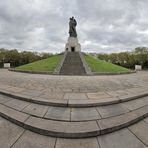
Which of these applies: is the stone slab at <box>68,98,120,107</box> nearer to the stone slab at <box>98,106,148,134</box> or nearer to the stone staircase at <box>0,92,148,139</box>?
the stone staircase at <box>0,92,148,139</box>

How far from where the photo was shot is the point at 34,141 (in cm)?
299

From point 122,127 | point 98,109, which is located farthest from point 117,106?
point 122,127

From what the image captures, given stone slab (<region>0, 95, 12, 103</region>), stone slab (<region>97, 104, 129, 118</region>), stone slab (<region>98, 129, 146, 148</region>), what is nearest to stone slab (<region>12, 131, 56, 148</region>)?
stone slab (<region>98, 129, 146, 148</region>)

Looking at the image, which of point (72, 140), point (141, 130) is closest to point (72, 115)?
point (72, 140)

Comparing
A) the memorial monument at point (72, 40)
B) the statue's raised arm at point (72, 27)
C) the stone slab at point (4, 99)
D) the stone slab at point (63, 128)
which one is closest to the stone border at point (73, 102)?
the stone slab at point (4, 99)

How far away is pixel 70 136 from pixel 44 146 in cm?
63

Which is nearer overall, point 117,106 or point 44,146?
point 44,146

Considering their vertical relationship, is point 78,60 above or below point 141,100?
above

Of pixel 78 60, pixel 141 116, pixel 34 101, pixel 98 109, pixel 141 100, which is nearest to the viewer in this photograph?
pixel 141 116

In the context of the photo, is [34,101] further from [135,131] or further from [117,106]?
[135,131]

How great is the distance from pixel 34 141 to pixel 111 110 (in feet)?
8.15

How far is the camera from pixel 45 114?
3.92 m

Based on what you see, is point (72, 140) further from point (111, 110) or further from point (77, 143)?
point (111, 110)

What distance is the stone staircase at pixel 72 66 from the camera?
1535cm
